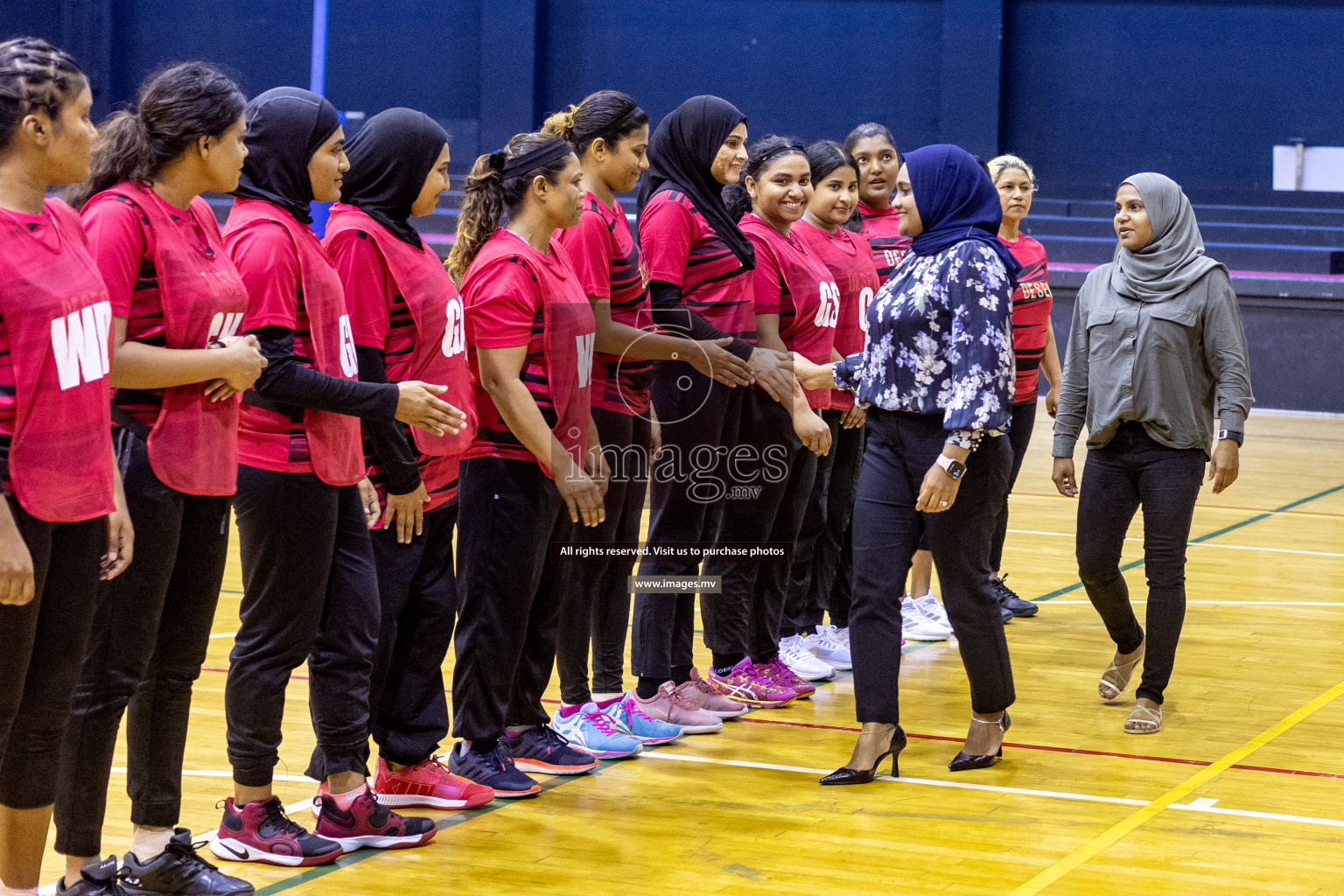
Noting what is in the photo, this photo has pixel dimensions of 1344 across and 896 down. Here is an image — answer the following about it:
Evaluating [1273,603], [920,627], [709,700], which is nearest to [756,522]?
[709,700]

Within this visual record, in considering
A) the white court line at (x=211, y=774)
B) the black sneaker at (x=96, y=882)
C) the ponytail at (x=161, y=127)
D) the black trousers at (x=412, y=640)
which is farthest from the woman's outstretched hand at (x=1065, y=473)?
the black sneaker at (x=96, y=882)

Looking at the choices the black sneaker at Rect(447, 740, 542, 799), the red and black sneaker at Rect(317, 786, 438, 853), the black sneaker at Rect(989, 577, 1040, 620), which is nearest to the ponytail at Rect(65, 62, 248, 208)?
the red and black sneaker at Rect(317, 786, 438, 853)

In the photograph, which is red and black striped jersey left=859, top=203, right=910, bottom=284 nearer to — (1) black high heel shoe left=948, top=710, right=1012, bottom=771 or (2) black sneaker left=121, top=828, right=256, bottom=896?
(1) black high heel shoe left=948, top=710, right=1012, bottom=771

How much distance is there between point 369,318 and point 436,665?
80 centimetres

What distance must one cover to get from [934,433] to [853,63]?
11.6 metres

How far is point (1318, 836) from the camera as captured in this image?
3.35 meters

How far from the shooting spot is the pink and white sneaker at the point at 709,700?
→ 4.36m

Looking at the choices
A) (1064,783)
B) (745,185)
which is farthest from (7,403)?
(745,185)

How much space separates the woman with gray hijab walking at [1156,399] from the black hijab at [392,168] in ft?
6.63

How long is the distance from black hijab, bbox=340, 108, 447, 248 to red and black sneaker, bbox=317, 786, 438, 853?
119 cm

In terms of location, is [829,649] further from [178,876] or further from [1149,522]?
[178,876]

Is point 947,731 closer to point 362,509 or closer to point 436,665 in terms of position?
point 436,665

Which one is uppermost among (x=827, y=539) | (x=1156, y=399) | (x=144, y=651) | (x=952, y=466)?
(x=1156, y=399)

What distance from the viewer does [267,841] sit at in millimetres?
3062
